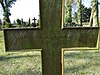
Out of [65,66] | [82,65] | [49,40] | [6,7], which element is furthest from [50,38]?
[6,7]

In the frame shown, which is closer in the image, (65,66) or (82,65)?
(65,66)

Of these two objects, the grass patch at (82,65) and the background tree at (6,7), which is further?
the background tree at (6,7)

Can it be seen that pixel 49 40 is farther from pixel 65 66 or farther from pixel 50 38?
pixel 65 66

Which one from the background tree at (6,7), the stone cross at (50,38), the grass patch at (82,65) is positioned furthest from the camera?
the background tree at (6,7)

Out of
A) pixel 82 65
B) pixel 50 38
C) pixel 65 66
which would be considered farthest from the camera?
pixel 82 65

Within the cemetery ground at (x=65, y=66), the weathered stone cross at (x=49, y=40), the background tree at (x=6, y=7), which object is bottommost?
the cemetery ground at (x=65, y=66)

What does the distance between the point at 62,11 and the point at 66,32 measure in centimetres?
29

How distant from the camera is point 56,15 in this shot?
2766mm

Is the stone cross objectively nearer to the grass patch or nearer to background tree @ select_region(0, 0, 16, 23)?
the grass patch

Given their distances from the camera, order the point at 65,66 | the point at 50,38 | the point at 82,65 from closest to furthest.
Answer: the point at 50,38 < the point at 65,66 < the point at 82,65

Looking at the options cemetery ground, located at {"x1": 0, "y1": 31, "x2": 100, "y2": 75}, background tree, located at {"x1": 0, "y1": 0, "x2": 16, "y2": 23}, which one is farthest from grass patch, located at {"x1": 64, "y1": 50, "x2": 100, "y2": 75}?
background tree, located at {"x1": 0, "y1": 0, "x2": 16, "y2": 23}

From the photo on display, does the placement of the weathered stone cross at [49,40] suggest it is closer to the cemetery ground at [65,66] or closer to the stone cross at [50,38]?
the stone cross at [50,38]

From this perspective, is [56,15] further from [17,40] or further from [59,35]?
[17,40]

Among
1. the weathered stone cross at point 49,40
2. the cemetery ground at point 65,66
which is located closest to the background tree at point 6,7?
the cemetery ground at point 65,66
